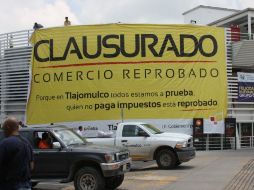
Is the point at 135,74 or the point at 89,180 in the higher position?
the point at 135,74

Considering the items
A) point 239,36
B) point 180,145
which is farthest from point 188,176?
point 239,36

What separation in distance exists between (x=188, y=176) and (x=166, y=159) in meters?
2.54

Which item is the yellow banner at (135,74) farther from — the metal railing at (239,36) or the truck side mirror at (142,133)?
the truck side mirror at (142,133)

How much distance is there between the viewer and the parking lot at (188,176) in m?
13.2

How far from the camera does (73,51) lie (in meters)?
26.5

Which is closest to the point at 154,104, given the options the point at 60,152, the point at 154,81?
the point at 154,81

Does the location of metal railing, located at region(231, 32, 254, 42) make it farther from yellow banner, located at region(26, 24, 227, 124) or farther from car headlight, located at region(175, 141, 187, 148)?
car headlight, located at region(175, 141, 187, 148)

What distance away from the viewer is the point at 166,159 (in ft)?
57.7

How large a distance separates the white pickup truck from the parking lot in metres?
0.40

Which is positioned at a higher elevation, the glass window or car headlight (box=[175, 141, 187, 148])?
the glass window

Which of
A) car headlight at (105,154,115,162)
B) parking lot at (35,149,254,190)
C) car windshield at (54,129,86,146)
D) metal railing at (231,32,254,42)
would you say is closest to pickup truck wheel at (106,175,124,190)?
parking lot at (35,149,254,190)

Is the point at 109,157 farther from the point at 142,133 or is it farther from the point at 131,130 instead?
the point at 131,130

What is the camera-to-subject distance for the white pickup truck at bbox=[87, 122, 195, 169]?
17.5m

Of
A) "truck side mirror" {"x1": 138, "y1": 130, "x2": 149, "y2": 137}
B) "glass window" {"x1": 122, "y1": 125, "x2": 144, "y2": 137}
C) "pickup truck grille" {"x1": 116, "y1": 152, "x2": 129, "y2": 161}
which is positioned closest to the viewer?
"pickup truck grille" {"x1": 116, "y1": 152, "x2": 129, "y2": 161}
